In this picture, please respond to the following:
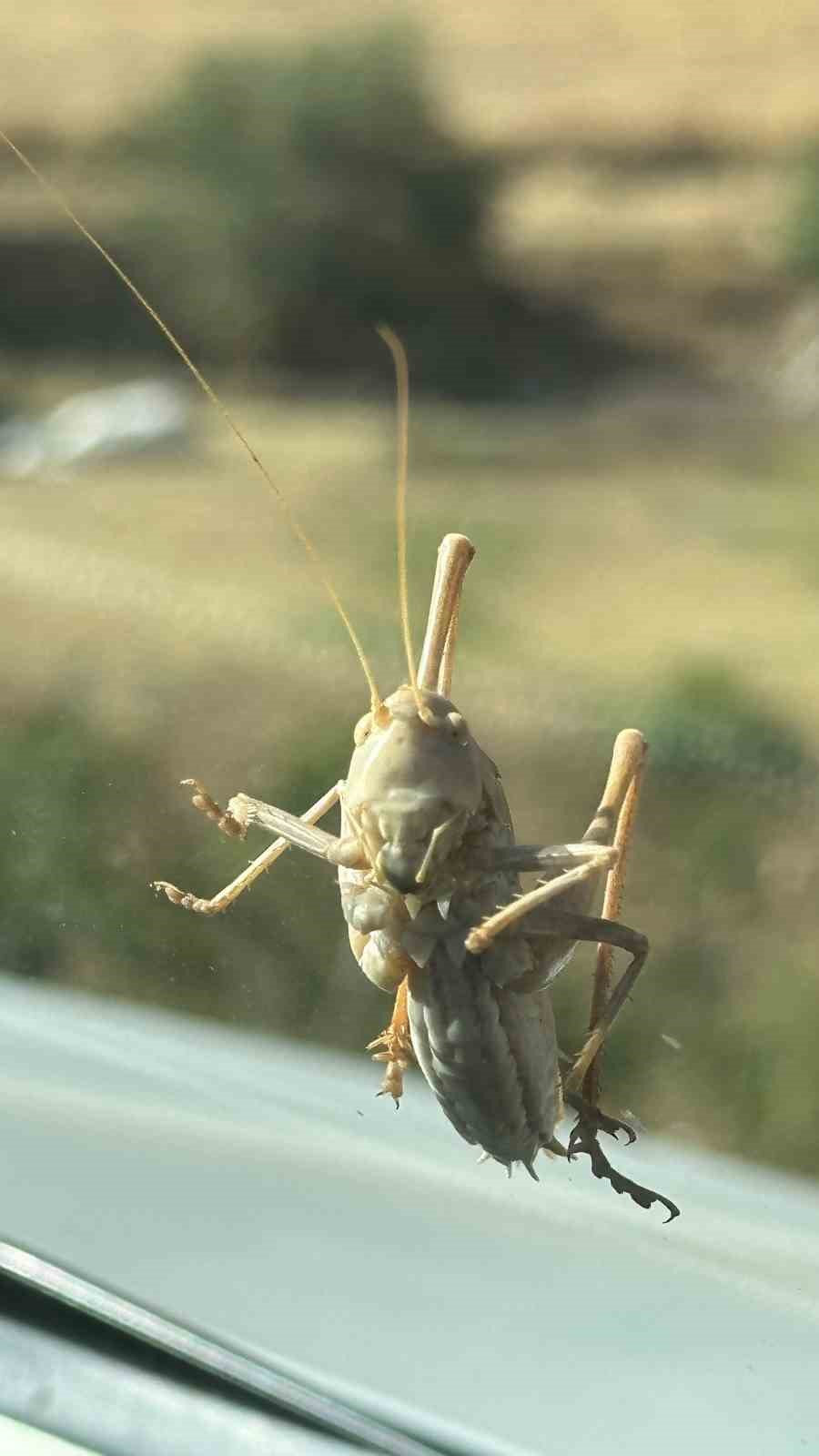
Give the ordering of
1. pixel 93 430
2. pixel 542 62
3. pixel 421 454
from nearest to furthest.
A: pixel 93 430 → pixel 421 454 → pixel 542 62

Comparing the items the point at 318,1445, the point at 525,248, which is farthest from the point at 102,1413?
the point at 525,248

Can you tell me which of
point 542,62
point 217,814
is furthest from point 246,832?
point 542,62

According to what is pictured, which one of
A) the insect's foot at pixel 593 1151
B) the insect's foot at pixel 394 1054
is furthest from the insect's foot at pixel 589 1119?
the insect's foot at pixel 394 1054

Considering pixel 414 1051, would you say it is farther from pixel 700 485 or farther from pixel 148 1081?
pixel 700 485

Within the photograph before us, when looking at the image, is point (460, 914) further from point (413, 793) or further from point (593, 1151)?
point (593, 1151)

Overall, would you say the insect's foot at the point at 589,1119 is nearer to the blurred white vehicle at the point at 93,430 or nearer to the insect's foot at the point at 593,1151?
the insect's foot at the point at 593,1151
